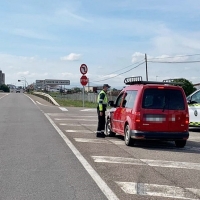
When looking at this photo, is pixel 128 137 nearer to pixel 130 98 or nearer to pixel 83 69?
pixel 130 98

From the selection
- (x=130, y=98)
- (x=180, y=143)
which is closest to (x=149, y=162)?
(x=180, y=143)

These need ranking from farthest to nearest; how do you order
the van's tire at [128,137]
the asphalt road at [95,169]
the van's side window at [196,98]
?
the van's side window at [196,98], the van's tire at [128,137], the asphalt road at [95,169]

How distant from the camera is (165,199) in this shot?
6.78m

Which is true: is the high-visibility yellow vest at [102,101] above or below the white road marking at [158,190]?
above

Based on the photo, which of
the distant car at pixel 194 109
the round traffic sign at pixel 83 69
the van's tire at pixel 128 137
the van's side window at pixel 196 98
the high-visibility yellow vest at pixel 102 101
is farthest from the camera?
the round traffic sign at pixel 83 69

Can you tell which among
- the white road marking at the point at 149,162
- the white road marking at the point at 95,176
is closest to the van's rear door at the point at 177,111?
the white road marking at the point at 149,162

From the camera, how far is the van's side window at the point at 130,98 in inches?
499

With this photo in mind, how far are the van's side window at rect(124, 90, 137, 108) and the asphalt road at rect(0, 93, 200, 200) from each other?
1171 mm

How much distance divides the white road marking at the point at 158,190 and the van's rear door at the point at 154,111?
4523 mm

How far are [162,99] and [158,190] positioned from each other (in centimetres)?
520

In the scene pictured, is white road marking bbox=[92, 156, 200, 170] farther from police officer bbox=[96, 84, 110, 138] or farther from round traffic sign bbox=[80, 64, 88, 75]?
round traffic sign bbox=[80, 64, 88, 75]

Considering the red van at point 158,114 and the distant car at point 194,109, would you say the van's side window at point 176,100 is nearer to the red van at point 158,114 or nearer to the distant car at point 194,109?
the red van at point 158,114

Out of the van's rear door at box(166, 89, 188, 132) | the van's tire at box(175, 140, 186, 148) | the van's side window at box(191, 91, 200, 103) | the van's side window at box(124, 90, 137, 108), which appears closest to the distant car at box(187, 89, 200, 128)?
the van's side window at box(191, 91, 200, 103)

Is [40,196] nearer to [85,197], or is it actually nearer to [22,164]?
[85,197]
